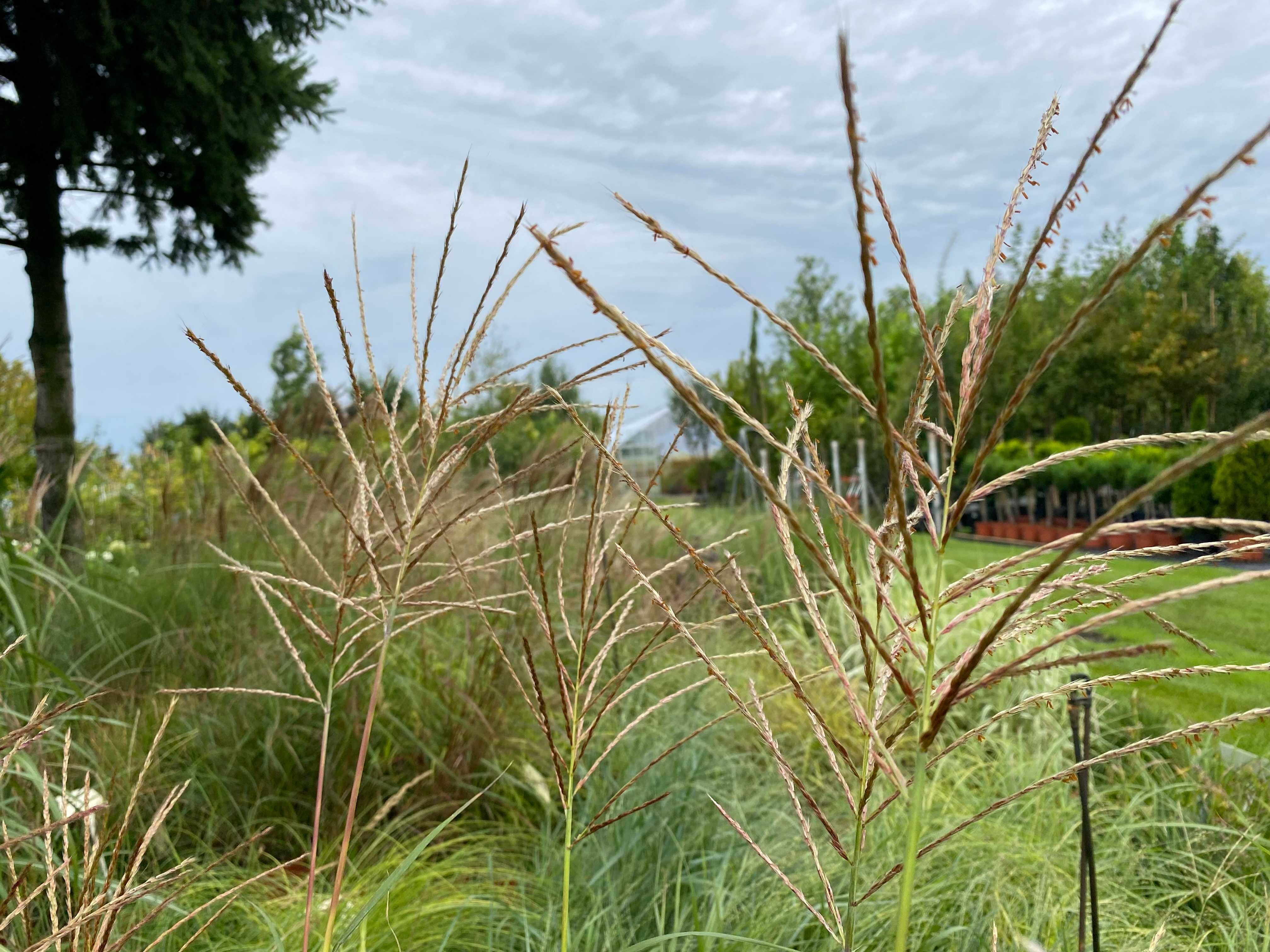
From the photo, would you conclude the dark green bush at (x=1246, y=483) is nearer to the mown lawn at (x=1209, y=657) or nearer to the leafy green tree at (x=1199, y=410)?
the mown lawn at (x=1209, y=657)

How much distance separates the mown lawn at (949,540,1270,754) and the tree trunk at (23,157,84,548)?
7.33 meters

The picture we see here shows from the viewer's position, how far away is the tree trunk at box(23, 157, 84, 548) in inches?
288

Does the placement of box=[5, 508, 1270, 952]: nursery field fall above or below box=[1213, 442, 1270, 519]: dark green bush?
below

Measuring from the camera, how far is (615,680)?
3.06 ft

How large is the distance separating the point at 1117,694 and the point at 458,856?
312cm

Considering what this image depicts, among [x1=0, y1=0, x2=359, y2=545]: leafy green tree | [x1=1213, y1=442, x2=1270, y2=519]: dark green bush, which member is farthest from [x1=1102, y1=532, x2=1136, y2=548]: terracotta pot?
[x1=0, y1=0, x2=359, y2=545]: leafy green tree

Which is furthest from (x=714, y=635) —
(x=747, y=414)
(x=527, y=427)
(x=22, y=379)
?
(x=527, y=427)

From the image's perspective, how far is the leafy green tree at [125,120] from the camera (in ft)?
24.3

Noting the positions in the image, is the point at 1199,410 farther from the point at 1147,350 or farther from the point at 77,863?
the point at 77,863

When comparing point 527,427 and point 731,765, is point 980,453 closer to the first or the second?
point 731,765

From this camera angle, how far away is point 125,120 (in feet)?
24.5

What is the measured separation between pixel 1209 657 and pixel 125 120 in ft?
28.2

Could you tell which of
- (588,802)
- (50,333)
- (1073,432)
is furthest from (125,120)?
(1073,432)

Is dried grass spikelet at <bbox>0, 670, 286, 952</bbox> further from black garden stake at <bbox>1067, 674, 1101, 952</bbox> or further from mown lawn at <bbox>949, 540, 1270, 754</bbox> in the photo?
mown lawn at <bbox>949, 540, 1270, 754</bbox>
